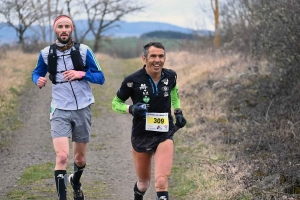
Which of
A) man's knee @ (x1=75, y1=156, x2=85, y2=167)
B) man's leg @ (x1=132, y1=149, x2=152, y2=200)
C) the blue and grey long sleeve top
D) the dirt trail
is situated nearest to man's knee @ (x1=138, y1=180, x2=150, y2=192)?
man's leg @ (x1=132, y1=149, x2=152, y2=200)

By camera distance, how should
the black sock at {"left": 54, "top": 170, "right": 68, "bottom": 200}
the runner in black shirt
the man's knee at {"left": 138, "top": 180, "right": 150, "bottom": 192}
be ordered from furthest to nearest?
the black sock at {"left": 54, "top": 170, "right": 68, "bottom": 200} < the man's knee at {"left": 138, "top": 180, "right": 150, "bottom": 192} < the runner in black shirt

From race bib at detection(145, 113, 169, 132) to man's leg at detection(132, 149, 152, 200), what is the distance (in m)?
0.31

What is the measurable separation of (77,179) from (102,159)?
311 centimetres

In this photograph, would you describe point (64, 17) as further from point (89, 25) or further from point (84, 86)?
point (89, 25)

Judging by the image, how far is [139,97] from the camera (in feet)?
18.9

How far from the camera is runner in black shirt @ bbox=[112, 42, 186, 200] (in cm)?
565

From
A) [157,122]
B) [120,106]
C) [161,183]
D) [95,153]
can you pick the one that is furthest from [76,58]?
[95,153]

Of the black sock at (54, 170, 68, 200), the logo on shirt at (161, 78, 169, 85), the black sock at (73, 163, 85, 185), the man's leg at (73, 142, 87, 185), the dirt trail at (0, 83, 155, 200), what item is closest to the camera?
the logo on shirt at (161, 78, 169, 85)

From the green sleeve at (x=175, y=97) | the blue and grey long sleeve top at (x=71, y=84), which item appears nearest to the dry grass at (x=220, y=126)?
the green sleeve at (x=175, y=97)

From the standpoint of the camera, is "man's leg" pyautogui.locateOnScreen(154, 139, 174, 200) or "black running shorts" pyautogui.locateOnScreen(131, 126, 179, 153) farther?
"black running shorts" pyautogui.locateOnScreen(131, 126, 179, 153)

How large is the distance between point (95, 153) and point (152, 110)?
4.94 meters

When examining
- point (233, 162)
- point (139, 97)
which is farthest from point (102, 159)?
point (139, 97)

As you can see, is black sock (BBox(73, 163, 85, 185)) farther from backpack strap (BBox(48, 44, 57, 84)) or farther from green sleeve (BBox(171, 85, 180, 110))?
green sleeve (BBox(171, 85, 180, 110))

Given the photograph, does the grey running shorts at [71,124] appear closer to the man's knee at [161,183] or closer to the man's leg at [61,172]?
the man's leg at [61,172]
